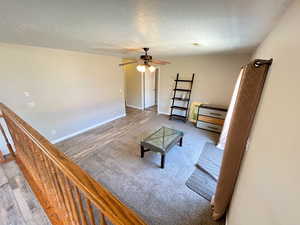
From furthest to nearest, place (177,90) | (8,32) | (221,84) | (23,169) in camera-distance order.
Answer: (177,90) → (221,84) → (23,169) → (8,32)

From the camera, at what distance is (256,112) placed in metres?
1.23

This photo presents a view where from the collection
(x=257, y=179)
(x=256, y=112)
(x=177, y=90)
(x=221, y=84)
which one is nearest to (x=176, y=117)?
(x=177, y=90)

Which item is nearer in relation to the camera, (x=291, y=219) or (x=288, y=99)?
(x=291, y=219)

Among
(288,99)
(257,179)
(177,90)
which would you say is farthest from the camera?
(177,90)

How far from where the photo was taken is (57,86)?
3023 mm

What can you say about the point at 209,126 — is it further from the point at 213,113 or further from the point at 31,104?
the point at 31,104

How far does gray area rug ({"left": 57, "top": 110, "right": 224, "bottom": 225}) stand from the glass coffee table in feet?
0.95

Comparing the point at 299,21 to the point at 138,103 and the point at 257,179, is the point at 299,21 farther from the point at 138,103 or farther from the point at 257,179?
the point at 138,103

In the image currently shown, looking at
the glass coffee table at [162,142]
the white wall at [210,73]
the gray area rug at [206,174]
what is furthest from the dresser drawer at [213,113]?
the glass coffee table at [162,142]

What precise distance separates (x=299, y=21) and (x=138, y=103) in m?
5.45

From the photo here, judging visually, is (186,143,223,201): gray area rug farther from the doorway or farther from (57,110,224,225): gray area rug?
the doorway

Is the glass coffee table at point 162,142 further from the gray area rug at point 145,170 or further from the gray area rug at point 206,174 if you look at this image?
the gray area rug at point 206,174

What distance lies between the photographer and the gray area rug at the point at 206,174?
1978mm

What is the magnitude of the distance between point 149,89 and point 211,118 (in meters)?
3.21
